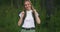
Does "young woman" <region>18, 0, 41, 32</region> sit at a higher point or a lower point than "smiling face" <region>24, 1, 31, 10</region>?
lower

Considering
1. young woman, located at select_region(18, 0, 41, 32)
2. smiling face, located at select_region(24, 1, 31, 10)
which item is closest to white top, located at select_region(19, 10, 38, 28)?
young woman, located at select_region(18, 0, 41, 32)

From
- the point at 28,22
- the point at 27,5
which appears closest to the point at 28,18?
the point at 28,22

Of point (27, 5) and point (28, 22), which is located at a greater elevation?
point (27, 5)

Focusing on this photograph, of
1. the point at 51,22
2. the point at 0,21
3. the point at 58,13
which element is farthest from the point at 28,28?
the point at 58,13

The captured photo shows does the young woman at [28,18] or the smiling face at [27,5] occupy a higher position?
the smiling face at [27,5]

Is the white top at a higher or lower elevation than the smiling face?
lower

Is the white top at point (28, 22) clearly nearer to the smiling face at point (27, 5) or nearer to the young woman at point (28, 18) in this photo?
the young woman at point (28, 18)

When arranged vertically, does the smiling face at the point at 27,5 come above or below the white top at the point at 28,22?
above

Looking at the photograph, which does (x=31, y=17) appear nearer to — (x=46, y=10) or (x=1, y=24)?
(x=1, y=24)

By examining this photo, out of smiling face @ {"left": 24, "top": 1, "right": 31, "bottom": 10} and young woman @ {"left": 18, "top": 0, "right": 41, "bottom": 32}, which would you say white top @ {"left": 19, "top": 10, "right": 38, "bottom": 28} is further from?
smiling face @ {"left": 24, "top": 1, "right": 31, "bottom": 10}

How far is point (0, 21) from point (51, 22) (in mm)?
1655

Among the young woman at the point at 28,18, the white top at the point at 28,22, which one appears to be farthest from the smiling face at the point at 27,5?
the white top at the point at 28,22

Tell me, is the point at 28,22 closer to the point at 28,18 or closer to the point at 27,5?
the point at 28,18

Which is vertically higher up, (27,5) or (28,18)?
(27,5)
